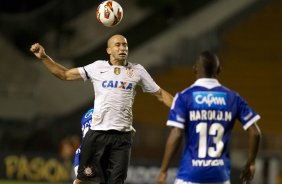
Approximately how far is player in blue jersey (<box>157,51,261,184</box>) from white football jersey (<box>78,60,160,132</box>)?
2.01m

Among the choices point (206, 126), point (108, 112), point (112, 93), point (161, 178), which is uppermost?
point (112, 93)

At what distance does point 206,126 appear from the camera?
6.12 meters

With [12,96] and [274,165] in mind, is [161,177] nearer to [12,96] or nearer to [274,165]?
[274,165]

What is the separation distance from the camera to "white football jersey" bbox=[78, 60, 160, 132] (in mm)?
8211

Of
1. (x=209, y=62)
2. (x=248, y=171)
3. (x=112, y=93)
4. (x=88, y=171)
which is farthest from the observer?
(x=88, y=171)

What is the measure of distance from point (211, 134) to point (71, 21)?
19.0m

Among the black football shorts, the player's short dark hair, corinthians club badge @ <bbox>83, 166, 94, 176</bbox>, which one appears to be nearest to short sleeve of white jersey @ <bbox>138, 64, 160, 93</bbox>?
the black football shorts

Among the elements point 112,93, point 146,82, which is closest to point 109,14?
point 146,82

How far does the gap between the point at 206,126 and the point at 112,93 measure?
223 centimetres

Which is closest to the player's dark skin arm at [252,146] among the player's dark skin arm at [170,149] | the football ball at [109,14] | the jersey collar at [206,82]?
the jersey collar at [206,82]

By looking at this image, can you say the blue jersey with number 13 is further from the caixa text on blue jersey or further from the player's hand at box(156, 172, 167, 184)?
the caixa text on blue jersey

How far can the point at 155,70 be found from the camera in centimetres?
2445

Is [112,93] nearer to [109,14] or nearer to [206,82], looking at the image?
[109,14]

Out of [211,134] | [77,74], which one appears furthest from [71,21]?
[211,134]
